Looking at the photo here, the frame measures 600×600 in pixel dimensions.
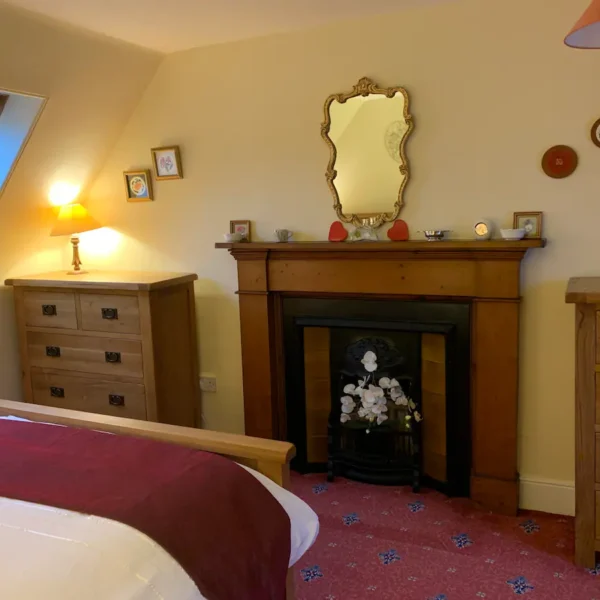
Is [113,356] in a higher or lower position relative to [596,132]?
lower

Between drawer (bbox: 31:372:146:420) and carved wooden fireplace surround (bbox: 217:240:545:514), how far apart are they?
0.66 meters

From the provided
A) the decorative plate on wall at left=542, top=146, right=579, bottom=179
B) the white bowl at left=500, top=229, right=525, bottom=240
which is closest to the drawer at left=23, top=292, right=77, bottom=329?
the white bowl at left=500, top=229, right=525, bottom=240

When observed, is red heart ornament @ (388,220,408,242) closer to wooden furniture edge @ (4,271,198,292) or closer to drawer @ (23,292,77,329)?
wooden furniture edge @ (4,271,198,292)

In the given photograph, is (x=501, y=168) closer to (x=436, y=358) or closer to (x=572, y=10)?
(x=572, y=10)

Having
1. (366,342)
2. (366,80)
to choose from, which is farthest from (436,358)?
A: (366,80)

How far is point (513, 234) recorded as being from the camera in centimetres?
262

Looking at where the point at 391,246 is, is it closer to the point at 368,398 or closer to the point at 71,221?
the point at 368,398

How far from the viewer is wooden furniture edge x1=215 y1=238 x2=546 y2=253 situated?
2.60 meters

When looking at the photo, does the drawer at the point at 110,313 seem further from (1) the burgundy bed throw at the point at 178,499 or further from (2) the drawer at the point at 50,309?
(1) the burgundy bed throw at the point at 178,499

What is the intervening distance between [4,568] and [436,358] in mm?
2204

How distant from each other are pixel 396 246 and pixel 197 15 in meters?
1.30

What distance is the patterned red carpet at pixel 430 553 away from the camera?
89.8 inches

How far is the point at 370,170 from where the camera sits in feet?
9.71

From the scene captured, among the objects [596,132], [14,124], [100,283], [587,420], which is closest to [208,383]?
[100,283]
